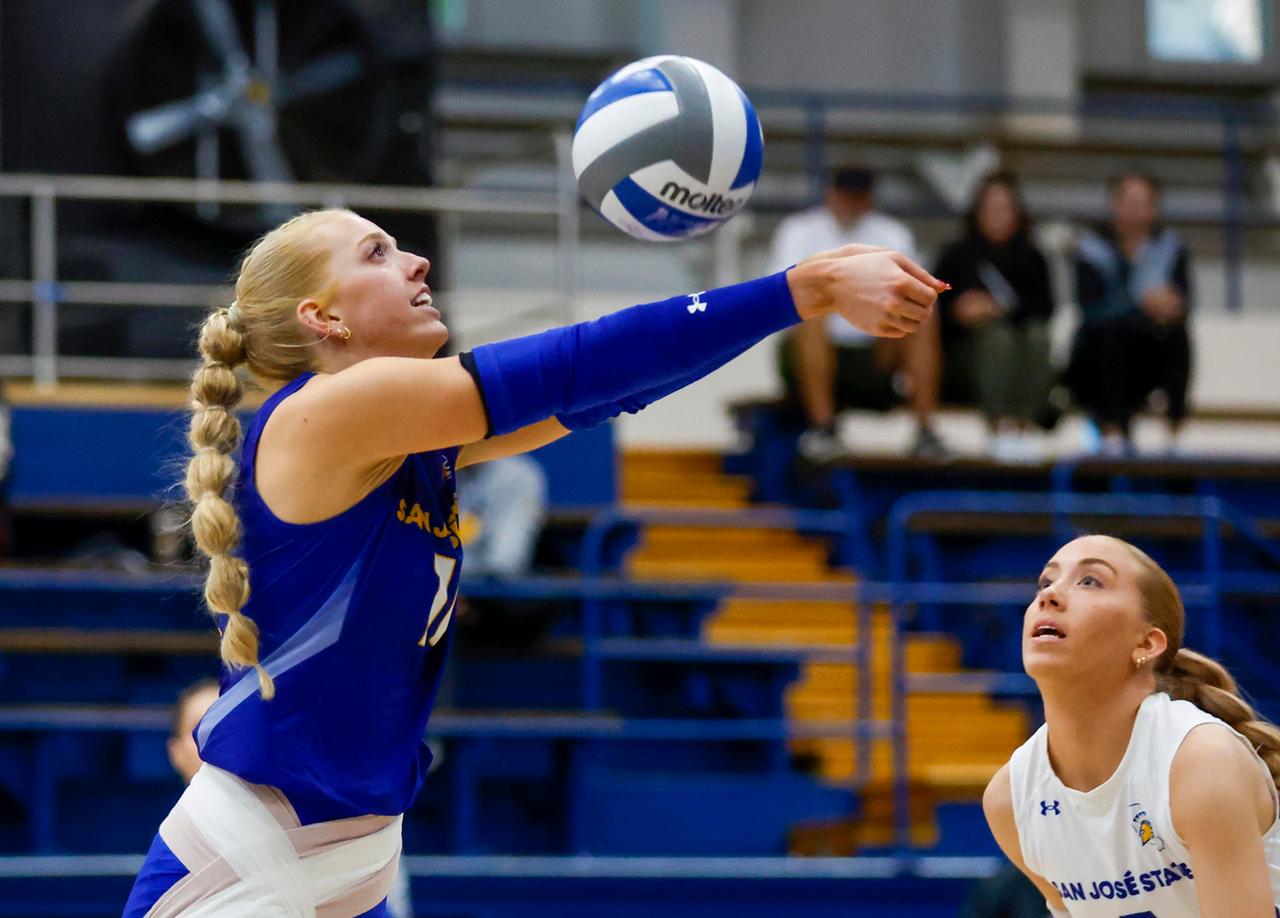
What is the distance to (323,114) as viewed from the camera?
8.26 metres

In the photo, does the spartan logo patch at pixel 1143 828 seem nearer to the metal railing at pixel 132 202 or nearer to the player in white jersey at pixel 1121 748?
the player in white jersey at pixel 1121 748

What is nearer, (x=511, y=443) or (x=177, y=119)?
(x=511, y=443)

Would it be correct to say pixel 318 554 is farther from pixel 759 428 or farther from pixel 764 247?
pixel 764 247

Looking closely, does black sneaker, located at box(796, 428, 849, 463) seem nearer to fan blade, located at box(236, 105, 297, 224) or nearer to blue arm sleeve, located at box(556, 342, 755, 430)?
fan blade, located at box(236, 105, 297, 224)

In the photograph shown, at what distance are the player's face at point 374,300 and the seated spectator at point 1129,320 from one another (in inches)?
243

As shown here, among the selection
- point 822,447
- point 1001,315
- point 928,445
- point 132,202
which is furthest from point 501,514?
point 1001,315

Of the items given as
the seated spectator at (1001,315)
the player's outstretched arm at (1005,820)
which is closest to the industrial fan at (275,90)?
the seated spectator at (1001,315)

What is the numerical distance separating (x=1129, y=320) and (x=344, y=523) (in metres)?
6.45

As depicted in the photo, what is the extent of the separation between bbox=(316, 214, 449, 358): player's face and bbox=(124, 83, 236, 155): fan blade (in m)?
5.65

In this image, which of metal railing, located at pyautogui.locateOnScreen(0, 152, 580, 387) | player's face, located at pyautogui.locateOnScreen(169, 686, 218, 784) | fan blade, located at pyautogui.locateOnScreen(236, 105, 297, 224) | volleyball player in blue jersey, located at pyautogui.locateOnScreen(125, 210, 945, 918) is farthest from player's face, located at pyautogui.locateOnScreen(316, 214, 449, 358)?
fan blade, located at pyautogui.locateOnScreen(236, 105, 297, 224)

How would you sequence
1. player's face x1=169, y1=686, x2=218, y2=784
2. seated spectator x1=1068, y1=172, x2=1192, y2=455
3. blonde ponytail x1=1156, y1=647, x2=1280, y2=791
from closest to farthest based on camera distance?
blonde ponytail x1=1156, y1=647, x2=1280, y2=791 < player's face x1=169, y1=686, x2=218, y2=784 < seated spectator x1=1068, y1=172, x2=1192, y2=455

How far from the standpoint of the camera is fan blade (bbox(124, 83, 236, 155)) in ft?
26.1

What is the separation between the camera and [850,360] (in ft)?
27.2

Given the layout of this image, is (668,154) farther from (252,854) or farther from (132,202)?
(132,202)
